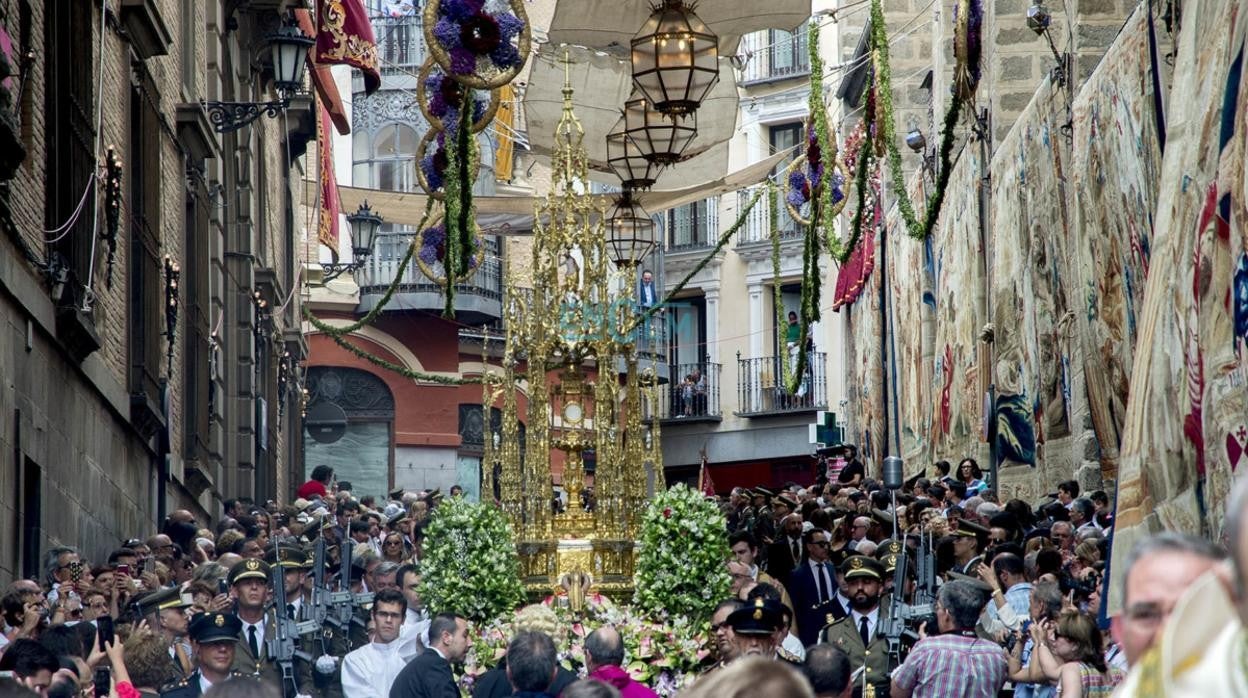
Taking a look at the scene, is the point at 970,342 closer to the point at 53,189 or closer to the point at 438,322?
the point at 53,189

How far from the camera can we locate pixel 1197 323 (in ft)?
38.8

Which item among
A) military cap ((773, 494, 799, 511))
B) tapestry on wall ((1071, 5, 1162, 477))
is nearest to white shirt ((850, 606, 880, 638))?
tapestry on wall ((1071, 5, 1162, 477))

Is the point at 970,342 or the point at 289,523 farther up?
A: the point at 970,342

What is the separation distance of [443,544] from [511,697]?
19.7ft

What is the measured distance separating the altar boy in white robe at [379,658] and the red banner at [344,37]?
49.9ft

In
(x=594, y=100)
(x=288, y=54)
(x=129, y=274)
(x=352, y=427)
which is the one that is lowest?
(x=352, y=427)

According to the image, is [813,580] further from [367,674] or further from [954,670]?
[954,670]

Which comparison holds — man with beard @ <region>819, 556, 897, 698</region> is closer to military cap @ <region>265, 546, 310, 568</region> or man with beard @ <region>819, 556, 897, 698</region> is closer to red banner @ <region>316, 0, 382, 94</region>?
military cap @ <region>265, 546, 310, 568</region>

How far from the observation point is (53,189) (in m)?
14.9

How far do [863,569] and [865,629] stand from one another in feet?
1.13

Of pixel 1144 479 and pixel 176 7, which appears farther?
pixel 176 7

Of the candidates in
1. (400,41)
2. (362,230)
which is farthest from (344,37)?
(400,41)

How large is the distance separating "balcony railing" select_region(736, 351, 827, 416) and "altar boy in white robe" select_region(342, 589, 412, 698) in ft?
110

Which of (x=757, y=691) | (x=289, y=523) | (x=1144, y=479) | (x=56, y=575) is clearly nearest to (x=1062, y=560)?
(x=1144, y=479)
